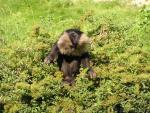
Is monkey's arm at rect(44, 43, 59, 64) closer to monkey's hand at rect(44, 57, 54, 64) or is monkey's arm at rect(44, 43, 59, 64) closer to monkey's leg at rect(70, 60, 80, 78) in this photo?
monkey's hand at rect(44, 57, 54, 64)

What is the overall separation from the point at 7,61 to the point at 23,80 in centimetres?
54

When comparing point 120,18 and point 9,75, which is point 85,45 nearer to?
point 9,75

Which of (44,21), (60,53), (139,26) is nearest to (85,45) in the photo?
(60,53)

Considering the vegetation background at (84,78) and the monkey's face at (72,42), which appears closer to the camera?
the vegetation background at (84,78)

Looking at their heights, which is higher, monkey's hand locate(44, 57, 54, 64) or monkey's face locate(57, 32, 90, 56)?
monkey's face locate(57, 32, 90, 56)

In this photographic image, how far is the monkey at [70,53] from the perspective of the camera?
8844 millimetres

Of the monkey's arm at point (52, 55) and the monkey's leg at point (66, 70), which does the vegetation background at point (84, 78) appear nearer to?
the monkey's arm at point (52, 55)

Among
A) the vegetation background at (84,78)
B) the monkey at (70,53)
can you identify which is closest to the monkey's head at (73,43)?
the monkey at (70,53)

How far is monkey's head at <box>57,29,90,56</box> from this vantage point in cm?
885

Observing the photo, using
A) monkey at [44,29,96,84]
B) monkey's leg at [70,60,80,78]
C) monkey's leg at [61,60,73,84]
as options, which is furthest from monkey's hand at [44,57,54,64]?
monkey's leg at [70,60,80,78]

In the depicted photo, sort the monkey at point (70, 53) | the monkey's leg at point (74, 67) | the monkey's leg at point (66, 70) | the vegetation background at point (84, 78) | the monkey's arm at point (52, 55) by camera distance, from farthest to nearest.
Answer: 1. the monkey's leg at point (74, 67)
2. the monkey's leg at point (66, 70)
3. the monkey at point (70, 53)
4. the monkey's arm at point (52, 55)
5. the vegetation background at point (84, 78)

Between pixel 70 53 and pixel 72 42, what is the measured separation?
197mm

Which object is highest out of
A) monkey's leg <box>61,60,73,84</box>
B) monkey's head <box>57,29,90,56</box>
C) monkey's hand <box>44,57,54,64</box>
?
monkey's head <box>57,29,90,56</box>

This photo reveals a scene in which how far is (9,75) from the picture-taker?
27.0 ft
